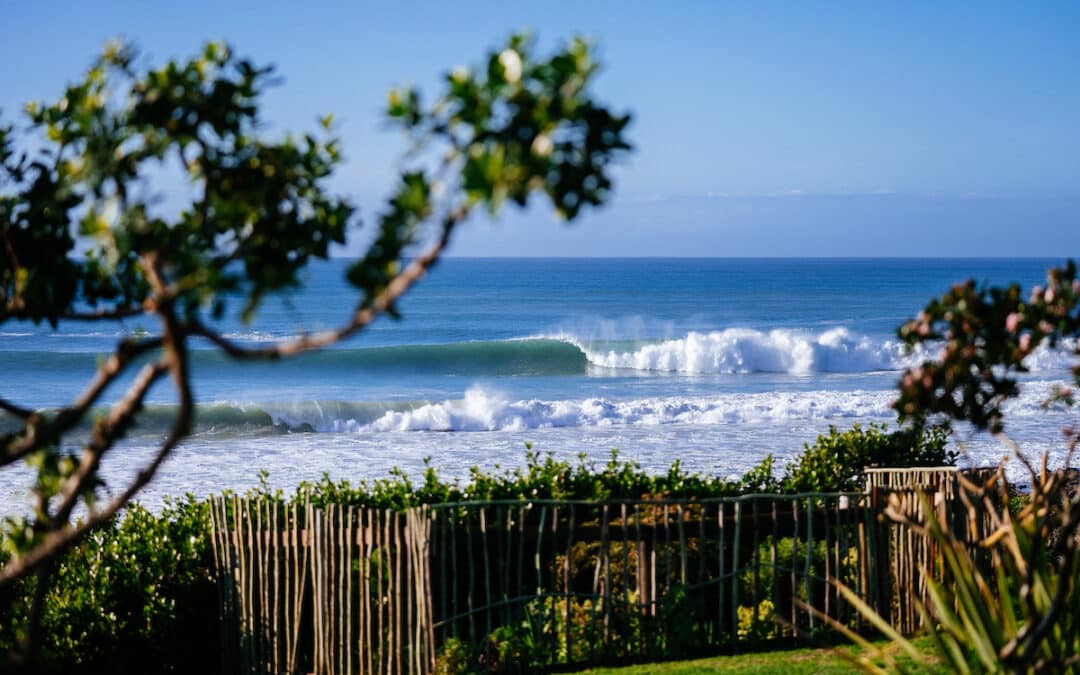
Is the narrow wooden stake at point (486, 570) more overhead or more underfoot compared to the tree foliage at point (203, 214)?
more underfoot

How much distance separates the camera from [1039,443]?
66.6 feet

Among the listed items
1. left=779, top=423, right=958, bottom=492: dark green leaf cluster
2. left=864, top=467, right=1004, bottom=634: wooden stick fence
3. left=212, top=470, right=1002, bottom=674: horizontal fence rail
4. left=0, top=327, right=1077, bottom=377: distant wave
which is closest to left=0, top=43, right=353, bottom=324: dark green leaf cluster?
left=212, top=470, right=1002, bottom=674: horizontal fence rail

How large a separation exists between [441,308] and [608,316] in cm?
824

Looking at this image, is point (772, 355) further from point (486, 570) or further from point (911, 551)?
point (486, 570)

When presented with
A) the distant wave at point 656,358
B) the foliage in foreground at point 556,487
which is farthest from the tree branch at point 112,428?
the distant wave at point 656,358

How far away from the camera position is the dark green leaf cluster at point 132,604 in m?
7.23

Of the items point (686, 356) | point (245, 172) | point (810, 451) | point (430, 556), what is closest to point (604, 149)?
point (245, 172)

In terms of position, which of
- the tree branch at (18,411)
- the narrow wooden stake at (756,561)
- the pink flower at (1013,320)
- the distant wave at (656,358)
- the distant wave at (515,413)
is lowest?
the distant wave at (515,413)

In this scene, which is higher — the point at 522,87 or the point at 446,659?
the point at 522,87

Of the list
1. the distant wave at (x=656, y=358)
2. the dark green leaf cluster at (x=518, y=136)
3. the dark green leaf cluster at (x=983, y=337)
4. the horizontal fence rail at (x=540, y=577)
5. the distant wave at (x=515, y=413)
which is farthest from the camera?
the distant wave at (x=656, y=358)

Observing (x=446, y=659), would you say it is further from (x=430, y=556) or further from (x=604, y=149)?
(x=604, y=149)

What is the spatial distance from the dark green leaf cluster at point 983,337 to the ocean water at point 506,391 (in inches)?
247

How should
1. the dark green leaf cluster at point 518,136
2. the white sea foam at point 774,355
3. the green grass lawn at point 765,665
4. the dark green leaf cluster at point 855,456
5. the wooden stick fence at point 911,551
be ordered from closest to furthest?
1. the dark green leaf cluster at point 518,136
2. the green grass lawn at point 765,665
3. the wooden stick fence at point 911,551
4. the dark green leaf cluster at point 855,456
5. the white sea foam at point 774,355

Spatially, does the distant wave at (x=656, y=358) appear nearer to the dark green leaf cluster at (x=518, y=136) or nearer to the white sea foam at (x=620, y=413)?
the white sea foam at (x=620, y=413)
